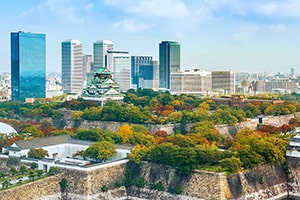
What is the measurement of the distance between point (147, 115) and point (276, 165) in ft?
42.6

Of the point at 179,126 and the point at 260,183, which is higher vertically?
the point at 179,126

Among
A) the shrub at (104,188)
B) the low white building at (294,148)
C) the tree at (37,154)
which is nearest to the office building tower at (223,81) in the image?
the low white building at (294,148)

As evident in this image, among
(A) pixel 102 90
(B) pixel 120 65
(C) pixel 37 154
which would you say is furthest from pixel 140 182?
(B) pixel 120 65

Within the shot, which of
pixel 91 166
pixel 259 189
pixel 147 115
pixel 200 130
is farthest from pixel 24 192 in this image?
pixel 147 115

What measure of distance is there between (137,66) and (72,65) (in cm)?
2153

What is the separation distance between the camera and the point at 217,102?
168 feet

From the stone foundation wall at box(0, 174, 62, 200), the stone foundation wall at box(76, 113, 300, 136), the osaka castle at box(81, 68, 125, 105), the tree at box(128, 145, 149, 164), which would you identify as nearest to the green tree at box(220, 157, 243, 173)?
the tree at box(128, 145, 149, 164)

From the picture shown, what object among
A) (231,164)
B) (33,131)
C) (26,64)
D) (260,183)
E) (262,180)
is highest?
(26,64)

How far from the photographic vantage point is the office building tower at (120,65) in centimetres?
8669

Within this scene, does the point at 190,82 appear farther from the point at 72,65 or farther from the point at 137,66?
the point at 137,66

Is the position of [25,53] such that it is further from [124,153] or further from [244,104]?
[124,153]

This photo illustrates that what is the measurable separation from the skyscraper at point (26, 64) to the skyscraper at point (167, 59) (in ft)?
75.8

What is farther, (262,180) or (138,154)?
(138,154)

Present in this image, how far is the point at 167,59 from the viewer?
321ft
